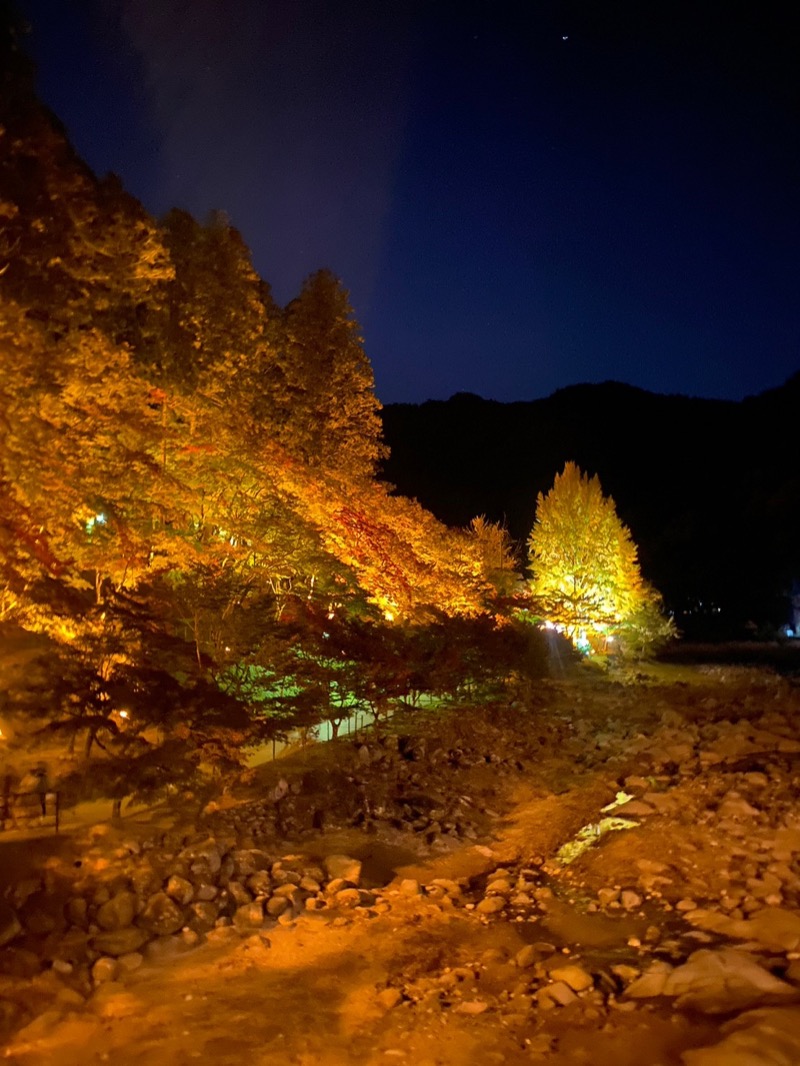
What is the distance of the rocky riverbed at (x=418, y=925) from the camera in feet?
18.5

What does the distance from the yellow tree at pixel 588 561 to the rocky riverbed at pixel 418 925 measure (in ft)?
64.5

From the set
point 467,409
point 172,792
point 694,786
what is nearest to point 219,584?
point 172,792

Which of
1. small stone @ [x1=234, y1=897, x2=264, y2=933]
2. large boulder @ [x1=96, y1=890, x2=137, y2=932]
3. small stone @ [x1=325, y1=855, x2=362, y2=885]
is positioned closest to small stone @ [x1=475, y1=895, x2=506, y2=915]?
small stone @ [x1=325, y1=855, x2=362, y2=885]

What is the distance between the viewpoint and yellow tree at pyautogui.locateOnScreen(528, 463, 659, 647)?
33469 millimetres

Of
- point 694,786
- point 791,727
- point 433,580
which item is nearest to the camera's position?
point 694,786

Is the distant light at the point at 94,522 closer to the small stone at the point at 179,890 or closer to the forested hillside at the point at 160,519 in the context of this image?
the forested hillside at the point at 160,519

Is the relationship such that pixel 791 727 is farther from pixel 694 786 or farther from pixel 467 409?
pixel 467 409

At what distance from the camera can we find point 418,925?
7793mm

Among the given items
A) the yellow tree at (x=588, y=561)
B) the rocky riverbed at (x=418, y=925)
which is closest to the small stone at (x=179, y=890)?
the rocky riverbed at (x=418, y=925)

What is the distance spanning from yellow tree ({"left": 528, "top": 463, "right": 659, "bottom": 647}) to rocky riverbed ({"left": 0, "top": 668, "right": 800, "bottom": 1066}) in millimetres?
19657

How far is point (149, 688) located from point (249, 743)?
1.86 m

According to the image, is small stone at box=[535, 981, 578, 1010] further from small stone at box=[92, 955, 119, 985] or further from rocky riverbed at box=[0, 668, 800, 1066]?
small stone at box=[92, 955, 119, 985]

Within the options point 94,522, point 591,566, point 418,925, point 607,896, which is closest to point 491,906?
point 418,925

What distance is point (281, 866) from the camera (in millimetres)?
9188
